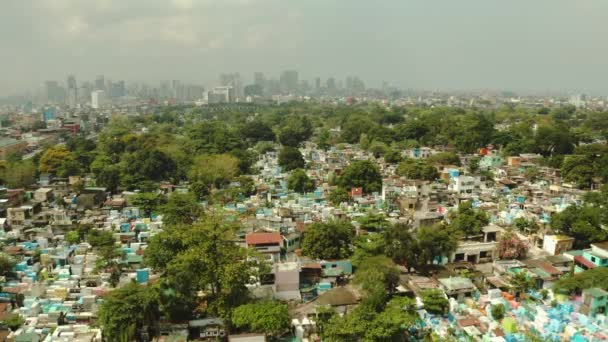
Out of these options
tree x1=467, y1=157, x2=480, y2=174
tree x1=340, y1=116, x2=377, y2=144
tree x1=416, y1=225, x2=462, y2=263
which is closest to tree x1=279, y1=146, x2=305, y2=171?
tree x1=467, y1=157, x2=480, y2=174

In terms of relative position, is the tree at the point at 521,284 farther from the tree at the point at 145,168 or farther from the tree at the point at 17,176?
the tree at the point at 17,176

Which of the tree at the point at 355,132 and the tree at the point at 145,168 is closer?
the tree at the point at 145,168

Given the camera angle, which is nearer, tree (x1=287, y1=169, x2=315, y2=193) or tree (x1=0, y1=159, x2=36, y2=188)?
tree (x1=0, y1=159, x2=36, y2=188)

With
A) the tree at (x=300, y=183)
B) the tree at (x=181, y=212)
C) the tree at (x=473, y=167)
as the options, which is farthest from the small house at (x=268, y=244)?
the tree at (x=473, y=167)

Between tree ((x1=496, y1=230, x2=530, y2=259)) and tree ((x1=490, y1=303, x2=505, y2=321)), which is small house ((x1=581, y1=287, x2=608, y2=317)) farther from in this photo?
tree ((x1=496, y1=230, x2=530, y2=259))

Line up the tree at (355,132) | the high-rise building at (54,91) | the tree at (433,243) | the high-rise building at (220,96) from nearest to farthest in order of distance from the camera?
1. the tree at (433,243)
2. the tree at (355,132)
3. the high-rise building at (220,96)
4. the high-rise building at (54,91)
